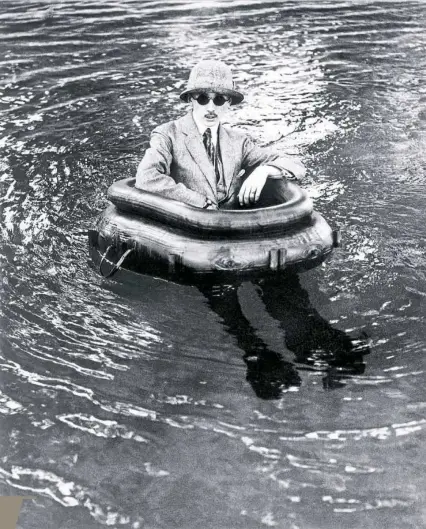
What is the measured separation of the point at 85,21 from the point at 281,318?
10.6m

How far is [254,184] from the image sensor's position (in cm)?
568

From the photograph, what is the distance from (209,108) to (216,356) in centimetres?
188

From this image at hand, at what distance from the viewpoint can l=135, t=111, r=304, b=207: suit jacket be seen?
5578 millimetres

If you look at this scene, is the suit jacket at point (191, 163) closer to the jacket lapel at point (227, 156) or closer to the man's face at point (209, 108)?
the jacket lapel at point (227, 156)

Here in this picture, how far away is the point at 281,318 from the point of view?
17.2 ft

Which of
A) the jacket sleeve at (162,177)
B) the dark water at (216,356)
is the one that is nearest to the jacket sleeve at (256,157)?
the jacket sleeve at (162,177)

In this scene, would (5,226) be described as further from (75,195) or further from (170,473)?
(170,473)

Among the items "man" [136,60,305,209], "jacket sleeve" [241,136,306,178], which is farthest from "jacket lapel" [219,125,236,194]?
"jacket sleeve" [241,136,306,178]

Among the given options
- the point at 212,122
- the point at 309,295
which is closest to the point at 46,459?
the point at 309,295

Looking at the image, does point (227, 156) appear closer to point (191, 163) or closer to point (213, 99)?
point (191, 163)

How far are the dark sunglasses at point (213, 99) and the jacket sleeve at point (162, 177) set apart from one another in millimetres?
370

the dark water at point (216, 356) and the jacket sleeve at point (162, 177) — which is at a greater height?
the jacket sleeve at point (162, 177)

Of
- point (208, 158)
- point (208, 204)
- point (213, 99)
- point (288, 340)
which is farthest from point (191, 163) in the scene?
point (288, 340)

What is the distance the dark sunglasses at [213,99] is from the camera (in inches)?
218
